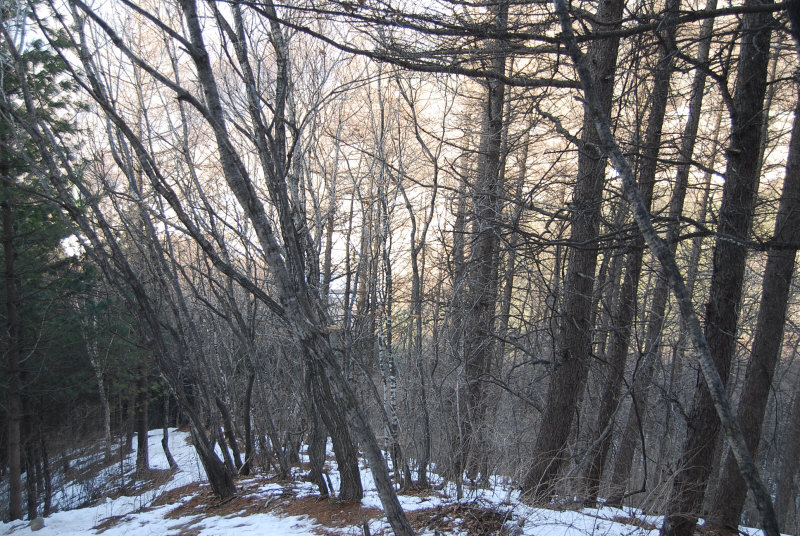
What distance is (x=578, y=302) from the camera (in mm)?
5336

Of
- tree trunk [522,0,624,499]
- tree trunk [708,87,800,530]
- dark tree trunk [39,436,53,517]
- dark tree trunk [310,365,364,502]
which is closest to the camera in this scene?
dark tree trunk [310,365,364,502]

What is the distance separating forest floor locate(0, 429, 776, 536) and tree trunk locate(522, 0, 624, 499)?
2.21ft

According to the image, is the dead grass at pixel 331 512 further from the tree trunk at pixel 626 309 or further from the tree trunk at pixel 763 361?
the tree trunk at pixel 763 361

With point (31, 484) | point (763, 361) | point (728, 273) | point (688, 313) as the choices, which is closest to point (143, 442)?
point (31, 484)

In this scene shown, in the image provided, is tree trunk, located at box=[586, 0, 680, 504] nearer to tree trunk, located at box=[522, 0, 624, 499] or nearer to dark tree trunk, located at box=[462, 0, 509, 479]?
tree trunk, located at box=[522, 0, 624, 499]

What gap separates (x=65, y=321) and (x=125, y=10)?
28.9 feet

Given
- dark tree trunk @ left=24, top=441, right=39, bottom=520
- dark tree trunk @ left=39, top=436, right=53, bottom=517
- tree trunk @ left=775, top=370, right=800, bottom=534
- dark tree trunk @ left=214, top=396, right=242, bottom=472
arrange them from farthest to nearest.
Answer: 1. dark tree trunk @ left=39, top=436, right=53, bottom=517
2. dark tree trunk @ left=24, top=441, right=39, bottom=520
3. tree trunk @ left=775, top=370, right=800, bottom=534
4. dark tree trunk @ left=214, top=396, right=242, bottom=472

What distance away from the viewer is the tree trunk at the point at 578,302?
5.09 metres

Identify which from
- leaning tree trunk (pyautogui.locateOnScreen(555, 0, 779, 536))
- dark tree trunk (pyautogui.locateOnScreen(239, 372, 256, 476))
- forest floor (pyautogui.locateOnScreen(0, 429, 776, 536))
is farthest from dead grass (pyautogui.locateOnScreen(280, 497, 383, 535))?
leaning tree trunk (pyautogui.locateOnScreen(555, 0, 779, 536))

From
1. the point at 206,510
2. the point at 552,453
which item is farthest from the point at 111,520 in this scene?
the point at 552,453

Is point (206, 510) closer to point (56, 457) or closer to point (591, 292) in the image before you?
point (591, 292)

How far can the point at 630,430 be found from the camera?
8.82 m

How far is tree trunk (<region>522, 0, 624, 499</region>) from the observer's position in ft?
16.7

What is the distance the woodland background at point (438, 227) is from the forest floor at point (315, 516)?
0.23 meters
